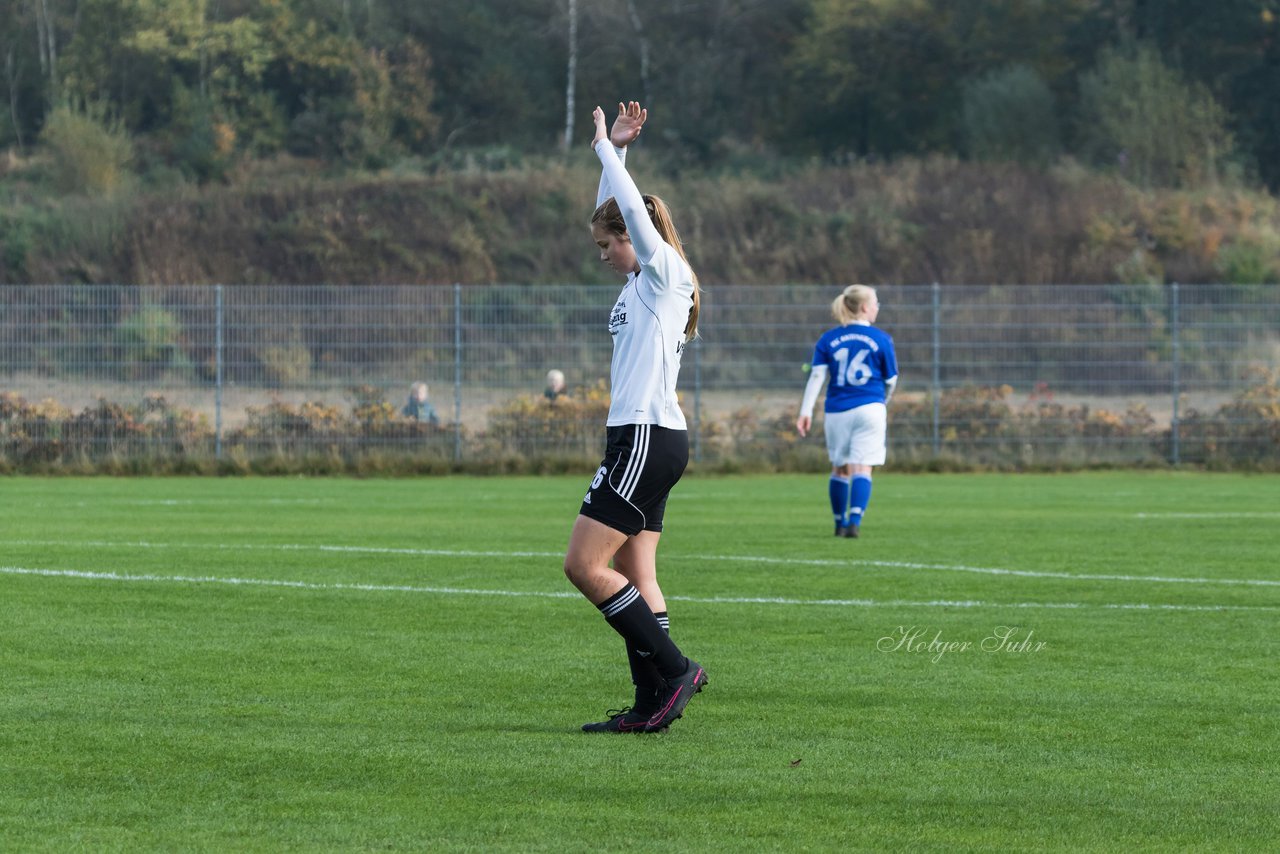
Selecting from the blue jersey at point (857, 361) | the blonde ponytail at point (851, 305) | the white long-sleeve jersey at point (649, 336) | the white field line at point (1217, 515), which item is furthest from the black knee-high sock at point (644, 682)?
the white field line at point (1217, 515)

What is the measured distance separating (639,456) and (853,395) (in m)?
8.09

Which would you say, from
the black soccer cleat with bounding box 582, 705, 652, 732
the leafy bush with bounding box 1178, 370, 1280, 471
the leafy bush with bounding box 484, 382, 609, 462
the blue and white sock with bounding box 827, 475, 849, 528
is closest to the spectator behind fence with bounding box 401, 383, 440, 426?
the leafy bush with bounding box 484, 382, 609, 462

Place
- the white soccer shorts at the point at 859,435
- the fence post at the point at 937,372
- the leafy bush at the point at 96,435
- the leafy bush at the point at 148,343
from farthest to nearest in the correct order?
the fence post at the point at 937,372 < the leafy bush at the point at 148,343 < the leafy bush at the point at 96,435 < the white soccer shorts at the point at 859,435

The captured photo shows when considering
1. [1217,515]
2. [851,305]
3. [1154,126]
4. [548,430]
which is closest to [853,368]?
[851,305]

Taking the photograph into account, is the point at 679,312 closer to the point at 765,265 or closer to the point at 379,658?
the point at 379,658

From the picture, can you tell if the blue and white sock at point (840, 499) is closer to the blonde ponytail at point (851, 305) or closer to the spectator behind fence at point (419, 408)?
the blonde ponytail at point (851, 305)

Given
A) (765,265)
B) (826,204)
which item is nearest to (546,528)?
(765,265)

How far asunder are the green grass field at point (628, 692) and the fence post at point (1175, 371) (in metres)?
11.8

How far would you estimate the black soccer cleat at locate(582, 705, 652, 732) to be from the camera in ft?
20.1

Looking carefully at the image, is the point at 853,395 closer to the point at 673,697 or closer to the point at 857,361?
the point at 857,361

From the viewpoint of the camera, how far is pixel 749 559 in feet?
40.0

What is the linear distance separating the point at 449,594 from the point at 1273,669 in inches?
178

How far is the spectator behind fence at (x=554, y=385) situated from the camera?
25.0 m

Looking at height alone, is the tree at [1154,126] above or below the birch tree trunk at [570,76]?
below
